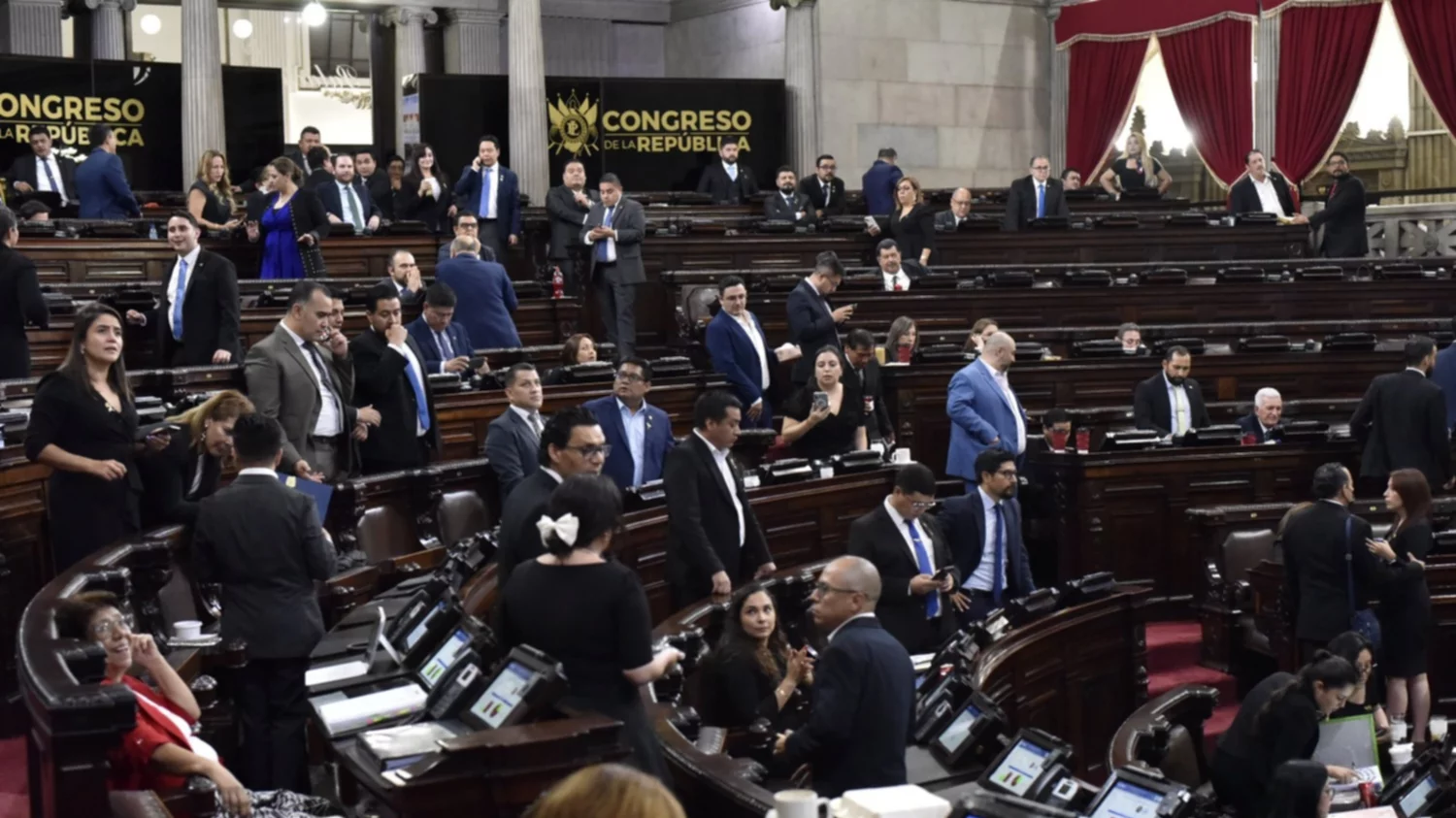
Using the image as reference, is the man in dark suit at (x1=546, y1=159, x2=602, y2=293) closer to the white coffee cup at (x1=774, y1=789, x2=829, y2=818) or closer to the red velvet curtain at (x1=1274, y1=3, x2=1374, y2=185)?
the red velvet curtain at (x1=1274, y1=3, x2=1374, y2=185)

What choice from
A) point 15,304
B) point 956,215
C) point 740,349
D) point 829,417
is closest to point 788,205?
point 956,215

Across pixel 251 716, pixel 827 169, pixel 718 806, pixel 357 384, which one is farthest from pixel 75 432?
pixel 827 169

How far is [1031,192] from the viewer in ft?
47.7

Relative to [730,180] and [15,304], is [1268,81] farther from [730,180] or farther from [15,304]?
[15,304]

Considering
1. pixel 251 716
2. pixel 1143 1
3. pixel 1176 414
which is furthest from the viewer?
pixel 1143 1

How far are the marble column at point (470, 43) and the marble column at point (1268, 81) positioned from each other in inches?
319

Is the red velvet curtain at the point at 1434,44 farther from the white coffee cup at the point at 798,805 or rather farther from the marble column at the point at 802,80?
the white coffee cup at the point at 798,805

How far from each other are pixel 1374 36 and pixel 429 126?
8.97 m

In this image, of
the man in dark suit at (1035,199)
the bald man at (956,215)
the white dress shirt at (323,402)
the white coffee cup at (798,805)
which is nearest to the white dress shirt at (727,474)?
the white dress shirt at (323,402)

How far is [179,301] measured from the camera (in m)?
8.18

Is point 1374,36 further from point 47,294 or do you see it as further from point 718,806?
point 718,806

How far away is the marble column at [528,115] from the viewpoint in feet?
55.8

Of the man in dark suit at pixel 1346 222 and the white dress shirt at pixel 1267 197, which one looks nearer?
the man in dark suit at pixel 1346 222

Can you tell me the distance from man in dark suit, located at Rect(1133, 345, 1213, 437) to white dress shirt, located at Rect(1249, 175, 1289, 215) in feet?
18.9
